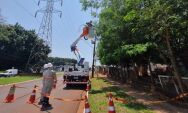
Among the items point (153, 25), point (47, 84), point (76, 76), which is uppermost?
point (153, 25)

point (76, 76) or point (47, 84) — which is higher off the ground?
point (76, 76)

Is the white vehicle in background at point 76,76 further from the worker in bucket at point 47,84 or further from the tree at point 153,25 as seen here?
the worker in bucket at point 47,84

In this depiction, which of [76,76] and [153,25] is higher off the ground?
[153,25]

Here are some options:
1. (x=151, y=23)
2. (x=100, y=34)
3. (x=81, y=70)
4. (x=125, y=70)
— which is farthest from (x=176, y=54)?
(x=125, y=70)

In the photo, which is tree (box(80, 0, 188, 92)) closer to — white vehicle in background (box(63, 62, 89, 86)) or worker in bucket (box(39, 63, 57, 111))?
worker in bucket (box(39, 63, 57, 111))

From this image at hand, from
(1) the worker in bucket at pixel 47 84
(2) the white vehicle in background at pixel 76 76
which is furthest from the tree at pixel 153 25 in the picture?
(2) the white vehicle in background at pixel 76 76

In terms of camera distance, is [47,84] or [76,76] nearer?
[47,84]

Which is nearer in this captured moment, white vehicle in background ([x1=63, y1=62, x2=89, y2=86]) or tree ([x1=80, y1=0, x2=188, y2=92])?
tree ([x1=80, y1=0, x2=188, y2=92])

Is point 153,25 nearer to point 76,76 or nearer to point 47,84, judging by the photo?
point 47,84

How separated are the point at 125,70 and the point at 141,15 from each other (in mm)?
26627

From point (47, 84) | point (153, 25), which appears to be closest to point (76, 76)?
point (47, 84)

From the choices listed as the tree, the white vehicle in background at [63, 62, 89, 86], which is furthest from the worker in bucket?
the white vehicle in background at [63, 62, 89, 86]

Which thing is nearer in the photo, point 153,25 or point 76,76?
point 153,25

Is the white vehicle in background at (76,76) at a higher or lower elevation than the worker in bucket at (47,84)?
higher
